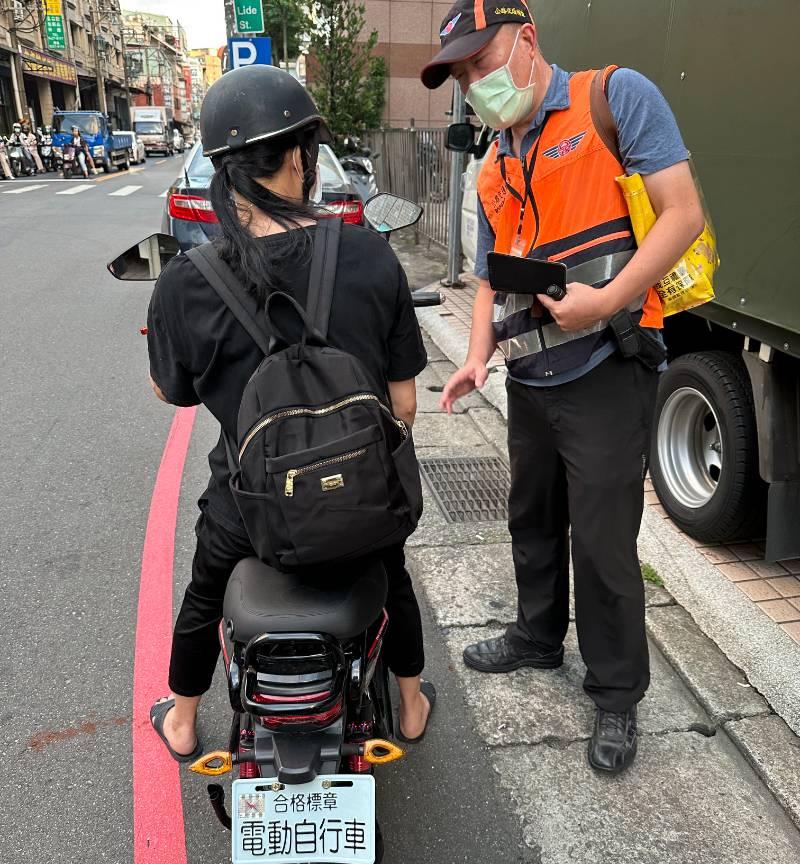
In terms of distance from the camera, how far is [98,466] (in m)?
4.48

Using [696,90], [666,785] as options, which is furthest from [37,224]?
[666,785]

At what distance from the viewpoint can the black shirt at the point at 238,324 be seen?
1.69m

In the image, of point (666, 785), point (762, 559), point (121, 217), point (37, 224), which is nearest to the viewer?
point (666, 785)

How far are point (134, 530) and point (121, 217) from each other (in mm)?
12915

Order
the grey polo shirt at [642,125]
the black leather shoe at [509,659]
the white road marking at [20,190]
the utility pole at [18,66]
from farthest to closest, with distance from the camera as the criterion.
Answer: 1. the utility pole at [18,66]
2. the white road marking at [20,190]
3. the black leather shoe at [509,659]
4. the grey polo shirt at [642,125]

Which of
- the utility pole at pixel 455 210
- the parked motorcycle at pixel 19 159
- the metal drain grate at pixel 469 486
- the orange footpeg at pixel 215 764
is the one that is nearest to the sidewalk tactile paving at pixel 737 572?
the metal drain grate at pixel 469 486

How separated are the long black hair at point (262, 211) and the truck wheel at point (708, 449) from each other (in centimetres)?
226

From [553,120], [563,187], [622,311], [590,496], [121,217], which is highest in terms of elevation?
[553,120]

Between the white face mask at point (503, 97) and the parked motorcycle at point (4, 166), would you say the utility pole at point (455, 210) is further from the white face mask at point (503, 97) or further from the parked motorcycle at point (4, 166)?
the parked motorcycle at point (4, 166)

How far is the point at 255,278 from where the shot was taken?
5.31ft

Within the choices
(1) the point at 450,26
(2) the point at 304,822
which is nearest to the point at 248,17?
(1) the point at 450,26

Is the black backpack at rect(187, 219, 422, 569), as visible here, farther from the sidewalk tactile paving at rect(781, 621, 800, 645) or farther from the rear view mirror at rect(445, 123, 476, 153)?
the rear view mirror at rect(445, 123, 476, 153)

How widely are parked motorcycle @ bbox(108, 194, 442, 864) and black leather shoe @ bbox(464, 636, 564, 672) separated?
118 centimetres

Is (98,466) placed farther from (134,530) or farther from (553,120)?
(553,120)
